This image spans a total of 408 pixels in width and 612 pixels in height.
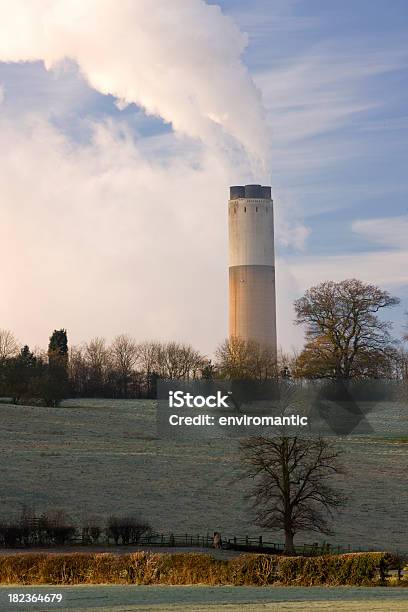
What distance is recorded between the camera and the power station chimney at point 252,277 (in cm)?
13500

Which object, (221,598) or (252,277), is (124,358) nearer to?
(252,277)

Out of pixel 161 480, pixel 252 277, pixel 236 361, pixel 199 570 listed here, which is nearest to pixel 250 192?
pixel 252 277

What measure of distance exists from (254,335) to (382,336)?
2210 inches

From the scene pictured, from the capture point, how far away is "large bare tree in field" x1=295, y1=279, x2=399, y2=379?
7844 centimetres

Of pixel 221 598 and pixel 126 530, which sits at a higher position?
pixel 126 530

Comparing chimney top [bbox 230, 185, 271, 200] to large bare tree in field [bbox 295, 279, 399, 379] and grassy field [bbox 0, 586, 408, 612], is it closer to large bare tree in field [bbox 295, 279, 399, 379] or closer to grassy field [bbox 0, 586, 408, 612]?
large bare tree in field [bbox 295, 279, 399, 379]

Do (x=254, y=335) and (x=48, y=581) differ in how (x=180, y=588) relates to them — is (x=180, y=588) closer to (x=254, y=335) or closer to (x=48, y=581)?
(x=48, y=581)

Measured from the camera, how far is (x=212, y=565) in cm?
2506

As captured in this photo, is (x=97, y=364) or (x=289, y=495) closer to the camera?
(x=289, y=495)

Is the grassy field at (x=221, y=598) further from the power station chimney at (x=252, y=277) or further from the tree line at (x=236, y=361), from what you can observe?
the power station chimney at (x=252, y=277)

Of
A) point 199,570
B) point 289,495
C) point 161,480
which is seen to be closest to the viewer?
point 199,570

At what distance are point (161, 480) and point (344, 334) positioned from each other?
26561 millimetres

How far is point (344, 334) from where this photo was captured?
80.1m

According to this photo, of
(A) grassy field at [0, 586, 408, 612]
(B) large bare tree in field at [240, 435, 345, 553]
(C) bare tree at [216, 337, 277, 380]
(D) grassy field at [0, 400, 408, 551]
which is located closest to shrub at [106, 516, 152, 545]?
(D) grassy field at [0, 400, 408, 551]
